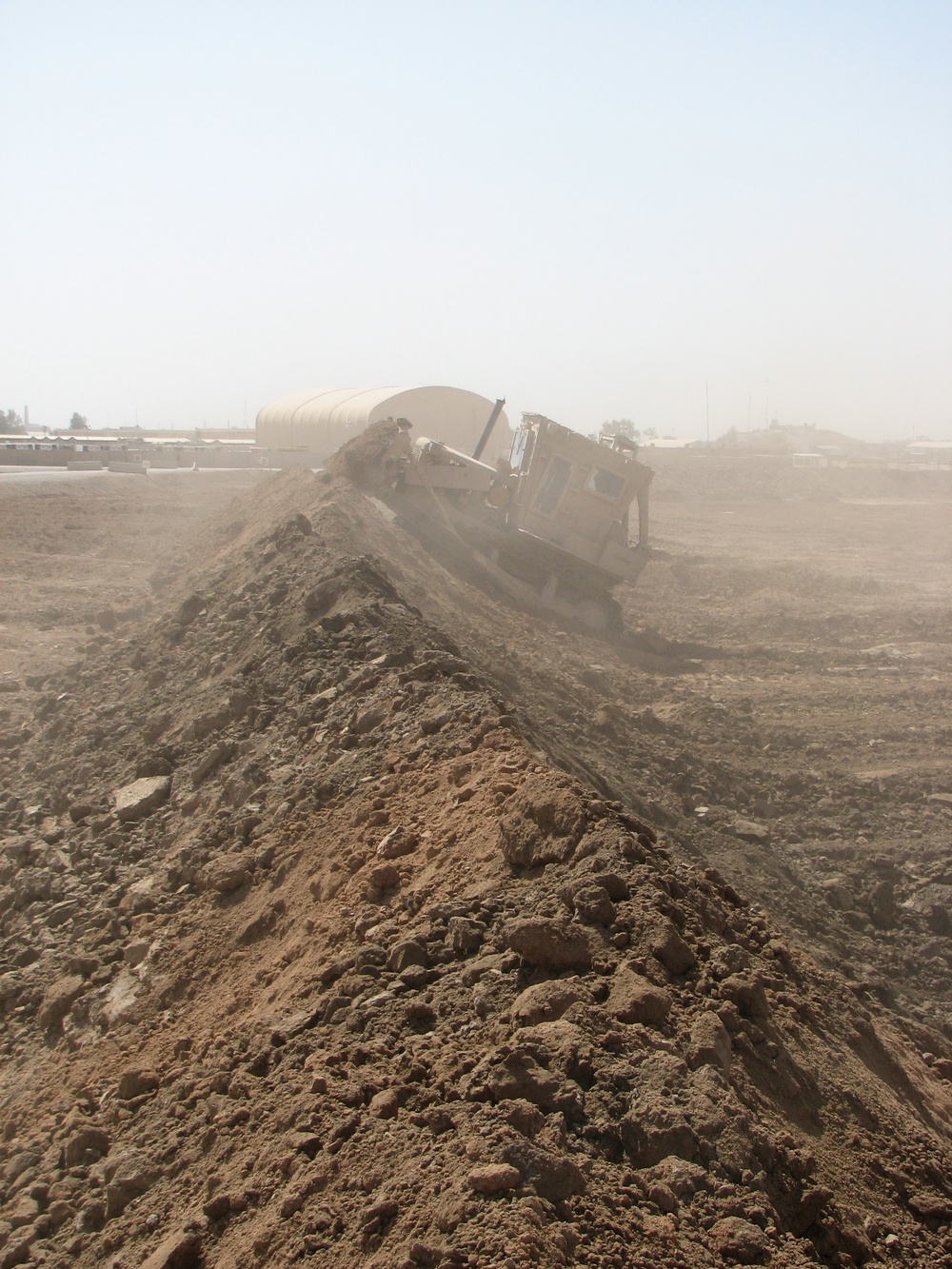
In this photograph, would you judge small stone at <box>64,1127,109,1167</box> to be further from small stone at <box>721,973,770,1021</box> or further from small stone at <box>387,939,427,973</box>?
small stone at <box>721,973,770,1021</box>

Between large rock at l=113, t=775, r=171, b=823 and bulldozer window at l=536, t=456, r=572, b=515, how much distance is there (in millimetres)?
10513

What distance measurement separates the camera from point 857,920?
24.6 ft

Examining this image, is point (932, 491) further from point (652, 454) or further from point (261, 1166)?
point (261, 1166)

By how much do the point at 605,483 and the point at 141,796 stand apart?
447 inches

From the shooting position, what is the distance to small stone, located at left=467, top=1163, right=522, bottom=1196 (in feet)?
8.98

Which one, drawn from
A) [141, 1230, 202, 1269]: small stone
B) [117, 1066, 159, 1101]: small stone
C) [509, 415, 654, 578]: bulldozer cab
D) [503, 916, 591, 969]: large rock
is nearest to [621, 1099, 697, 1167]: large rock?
[503, 916, 591, 969]: large rock

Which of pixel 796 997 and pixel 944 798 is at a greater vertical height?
pixel 796 997

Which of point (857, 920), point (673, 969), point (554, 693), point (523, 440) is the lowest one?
point (857, 920)

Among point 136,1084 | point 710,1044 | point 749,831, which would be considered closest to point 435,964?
point 710,1044

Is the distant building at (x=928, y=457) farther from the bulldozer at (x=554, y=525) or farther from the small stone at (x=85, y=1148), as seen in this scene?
the small stone at (x=85, y=1148)

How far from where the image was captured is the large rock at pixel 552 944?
3666mm

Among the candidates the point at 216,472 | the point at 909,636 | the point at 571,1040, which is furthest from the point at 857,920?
the point at 216,472

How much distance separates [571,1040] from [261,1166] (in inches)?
40.0

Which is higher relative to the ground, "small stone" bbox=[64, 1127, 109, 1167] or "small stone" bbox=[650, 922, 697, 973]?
"small stone" bbox=[650, 922, 697, 973]
